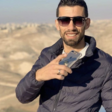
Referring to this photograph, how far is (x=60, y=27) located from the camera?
244 cm

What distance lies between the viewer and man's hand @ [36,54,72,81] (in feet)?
6.01

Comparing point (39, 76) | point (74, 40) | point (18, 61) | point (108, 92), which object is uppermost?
point (74, 40)

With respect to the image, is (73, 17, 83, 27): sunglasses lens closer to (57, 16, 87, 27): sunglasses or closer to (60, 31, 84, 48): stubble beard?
(57, 16, 87, 27): sunglasses

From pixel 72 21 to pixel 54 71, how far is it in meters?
0.67

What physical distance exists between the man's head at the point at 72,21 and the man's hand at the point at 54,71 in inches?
18.7

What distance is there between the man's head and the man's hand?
0.47 meters

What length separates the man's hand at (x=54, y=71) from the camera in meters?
1.83

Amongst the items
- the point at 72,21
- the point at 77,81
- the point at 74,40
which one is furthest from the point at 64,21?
the point at 77,81

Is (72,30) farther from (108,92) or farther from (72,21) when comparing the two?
(108,92)

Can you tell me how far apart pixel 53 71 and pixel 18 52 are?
2113 centimetres

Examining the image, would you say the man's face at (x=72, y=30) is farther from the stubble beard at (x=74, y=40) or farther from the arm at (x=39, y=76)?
the arm at (x=39, y=76)

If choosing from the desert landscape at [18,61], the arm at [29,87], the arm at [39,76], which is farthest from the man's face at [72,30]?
the desert landscape at [18,61]

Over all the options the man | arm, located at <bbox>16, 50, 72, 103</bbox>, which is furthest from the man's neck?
arm, located at <bbox>16, 50, 72, 103</bbox>

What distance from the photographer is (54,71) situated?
1877mm
